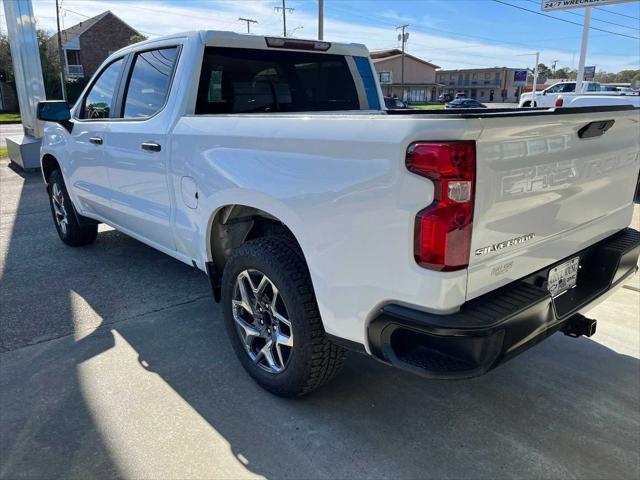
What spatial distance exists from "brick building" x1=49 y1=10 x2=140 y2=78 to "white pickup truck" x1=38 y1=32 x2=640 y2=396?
58.8 meters

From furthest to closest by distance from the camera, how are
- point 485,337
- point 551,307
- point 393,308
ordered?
point 551,307 < point 393,308 < point 485,337

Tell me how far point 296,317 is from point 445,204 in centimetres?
100

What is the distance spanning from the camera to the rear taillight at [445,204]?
6.07 ft

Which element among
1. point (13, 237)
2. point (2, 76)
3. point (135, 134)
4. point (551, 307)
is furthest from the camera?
point (2, 76)

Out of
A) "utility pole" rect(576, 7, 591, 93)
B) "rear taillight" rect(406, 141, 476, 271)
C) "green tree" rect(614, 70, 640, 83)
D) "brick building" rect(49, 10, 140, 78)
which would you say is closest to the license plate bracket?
"rear taillight" rect(406, 141, 476, 271)

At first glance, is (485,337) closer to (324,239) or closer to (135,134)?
(324,239)

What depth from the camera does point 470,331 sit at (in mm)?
1919

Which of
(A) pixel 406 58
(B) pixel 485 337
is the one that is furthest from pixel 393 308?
(A) pixel 406 58

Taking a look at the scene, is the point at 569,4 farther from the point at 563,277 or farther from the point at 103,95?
the point at 563,277

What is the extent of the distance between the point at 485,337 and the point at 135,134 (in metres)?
2.86

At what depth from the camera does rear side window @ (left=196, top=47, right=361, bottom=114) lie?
353 cm

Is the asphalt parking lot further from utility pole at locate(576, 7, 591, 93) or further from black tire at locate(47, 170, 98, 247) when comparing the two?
utility pole at locate(576, 7, 591, 93)

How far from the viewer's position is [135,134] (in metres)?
3.69

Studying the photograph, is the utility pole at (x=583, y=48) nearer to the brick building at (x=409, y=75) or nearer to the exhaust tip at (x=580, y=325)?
the exhaust tip at (x=580, y=325)
